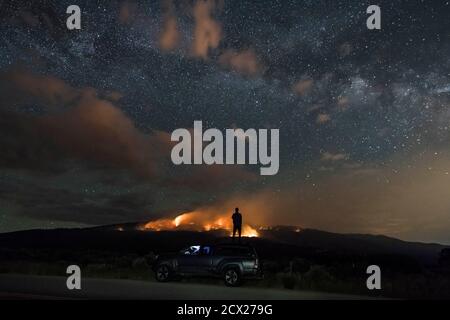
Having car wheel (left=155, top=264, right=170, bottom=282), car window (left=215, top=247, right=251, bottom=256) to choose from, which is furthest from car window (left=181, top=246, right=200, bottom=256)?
car wheel (left=155, top=264, right=170, bottom=282)

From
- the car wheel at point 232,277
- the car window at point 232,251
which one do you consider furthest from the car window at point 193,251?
the car wheel at point 232,277

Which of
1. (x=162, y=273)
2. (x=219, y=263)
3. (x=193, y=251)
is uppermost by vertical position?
(x=193, y=251)

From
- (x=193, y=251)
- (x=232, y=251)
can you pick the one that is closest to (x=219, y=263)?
(x=232, y=251)

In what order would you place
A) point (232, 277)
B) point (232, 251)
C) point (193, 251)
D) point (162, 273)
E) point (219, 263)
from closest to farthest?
point (232, 277), point (219, 263), point (232, 251), point (193, 251), point (162, 273)

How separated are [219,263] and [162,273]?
274cm

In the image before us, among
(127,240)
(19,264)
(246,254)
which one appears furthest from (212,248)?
(127,240)

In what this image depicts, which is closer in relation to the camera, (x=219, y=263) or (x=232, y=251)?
(x=219, y=263)

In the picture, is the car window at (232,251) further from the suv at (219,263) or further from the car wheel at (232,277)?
the car wheel at (232,277)

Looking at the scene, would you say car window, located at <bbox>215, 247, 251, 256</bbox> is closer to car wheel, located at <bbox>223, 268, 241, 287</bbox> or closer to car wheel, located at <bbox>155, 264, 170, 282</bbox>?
car wheel, located at <bbox>223, 268, 241, 287</bbox>

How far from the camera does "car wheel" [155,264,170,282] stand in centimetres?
2370

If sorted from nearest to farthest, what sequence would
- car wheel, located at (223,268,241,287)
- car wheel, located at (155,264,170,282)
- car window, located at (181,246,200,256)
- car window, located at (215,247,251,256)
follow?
car wheel, located at (223,268,241,287), car window, located at (215,247,251,256), car window, located at (181,246,200,256), car wheel, located at (155,264,170,282)

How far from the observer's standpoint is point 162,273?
939 inches

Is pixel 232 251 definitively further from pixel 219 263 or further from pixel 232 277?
pixel 232 277
